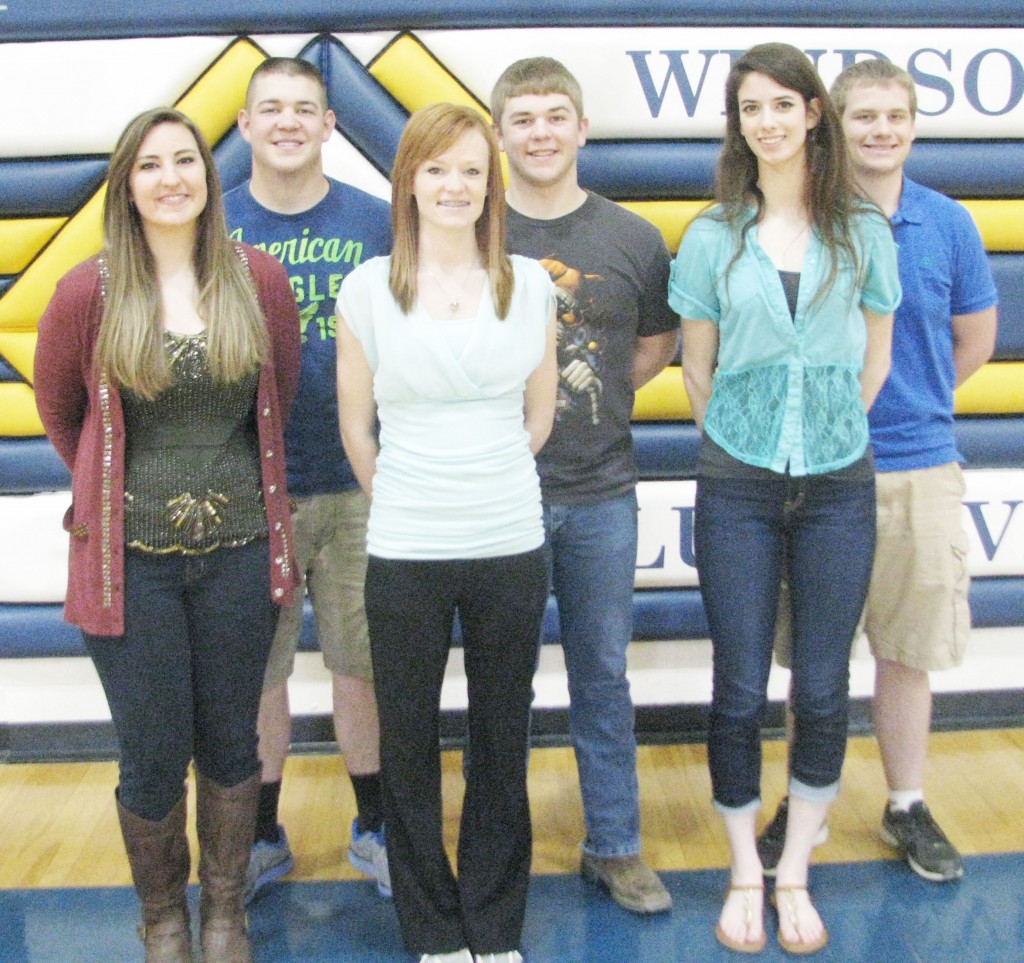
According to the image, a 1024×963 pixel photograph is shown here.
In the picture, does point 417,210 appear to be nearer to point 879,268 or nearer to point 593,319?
point 593,319

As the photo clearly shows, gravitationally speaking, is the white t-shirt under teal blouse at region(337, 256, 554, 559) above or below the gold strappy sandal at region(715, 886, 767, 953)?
above

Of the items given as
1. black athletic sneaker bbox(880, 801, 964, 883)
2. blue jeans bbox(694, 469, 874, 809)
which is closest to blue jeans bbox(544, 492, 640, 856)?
blue jeans bbox(694, 469, 874, 809)

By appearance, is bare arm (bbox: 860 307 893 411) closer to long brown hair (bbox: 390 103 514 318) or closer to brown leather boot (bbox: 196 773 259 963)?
long brown hair (bbox: 390 103 514 318)

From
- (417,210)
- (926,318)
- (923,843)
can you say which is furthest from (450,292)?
(923,843)

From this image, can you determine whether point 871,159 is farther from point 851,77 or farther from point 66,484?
point 66,484

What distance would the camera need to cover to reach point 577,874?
2.32 meters

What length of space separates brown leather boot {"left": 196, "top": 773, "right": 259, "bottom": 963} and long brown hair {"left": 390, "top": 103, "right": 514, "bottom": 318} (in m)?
0.90

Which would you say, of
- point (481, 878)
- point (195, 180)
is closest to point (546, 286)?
point (195, 180)

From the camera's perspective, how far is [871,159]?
2076mm

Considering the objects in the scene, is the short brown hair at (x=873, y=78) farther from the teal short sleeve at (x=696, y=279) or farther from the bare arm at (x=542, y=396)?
the bare arm at (x=542, y=396)

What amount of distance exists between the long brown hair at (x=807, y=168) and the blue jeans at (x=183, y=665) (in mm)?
1010

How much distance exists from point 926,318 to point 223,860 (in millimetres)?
1629

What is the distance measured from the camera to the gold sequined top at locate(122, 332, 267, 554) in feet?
5.73

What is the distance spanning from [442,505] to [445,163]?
538mm
